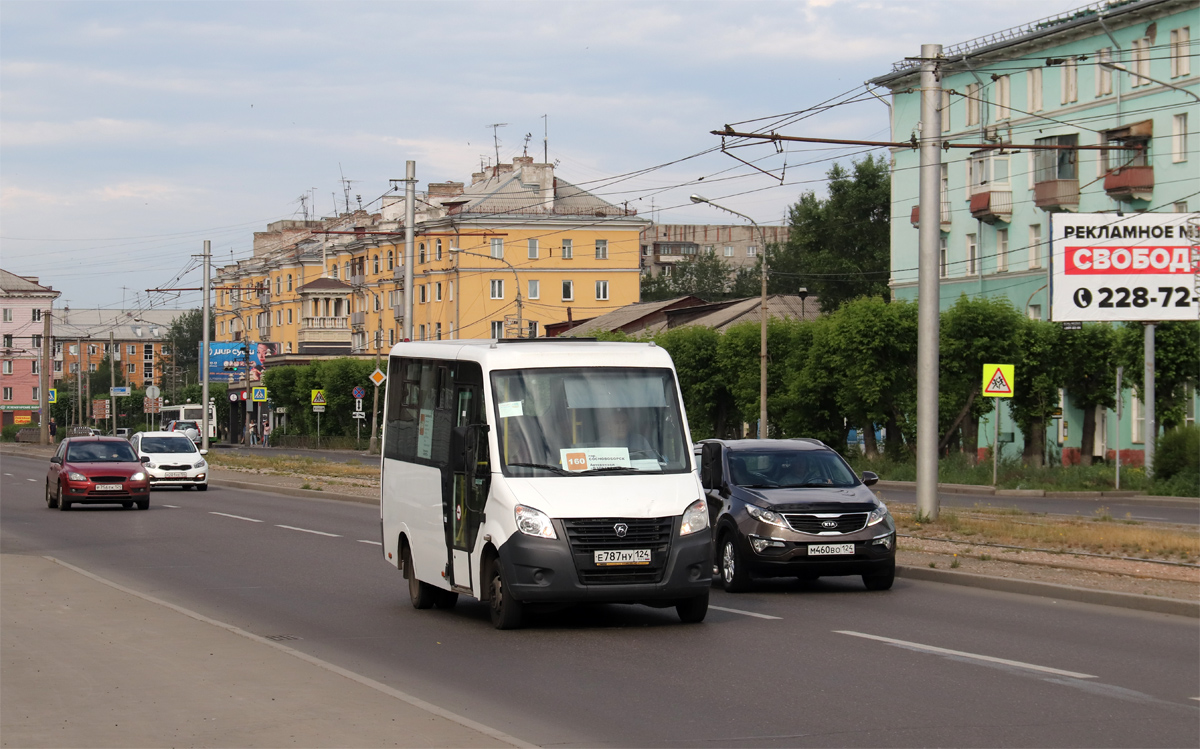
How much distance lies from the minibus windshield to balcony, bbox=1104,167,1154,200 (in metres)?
47.2

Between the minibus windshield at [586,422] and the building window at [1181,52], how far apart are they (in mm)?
47916

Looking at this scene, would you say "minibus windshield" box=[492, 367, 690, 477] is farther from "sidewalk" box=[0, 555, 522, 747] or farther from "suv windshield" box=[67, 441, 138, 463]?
"suv windshield" box=[67, 441, 138, 463]

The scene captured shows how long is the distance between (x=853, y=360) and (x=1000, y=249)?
21569 mm

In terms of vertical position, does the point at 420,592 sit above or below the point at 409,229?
below

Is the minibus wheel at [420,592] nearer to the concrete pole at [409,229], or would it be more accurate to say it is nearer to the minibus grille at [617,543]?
the minibus grille at [617,543]

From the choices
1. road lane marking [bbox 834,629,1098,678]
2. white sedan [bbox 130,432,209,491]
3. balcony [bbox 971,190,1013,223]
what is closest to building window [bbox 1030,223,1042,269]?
balcony [bbox 971,190,1013,223]

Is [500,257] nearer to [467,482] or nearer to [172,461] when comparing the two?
[172,461]

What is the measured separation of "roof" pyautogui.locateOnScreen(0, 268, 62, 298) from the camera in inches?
6093

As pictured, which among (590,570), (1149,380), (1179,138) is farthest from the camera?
(1179,138)

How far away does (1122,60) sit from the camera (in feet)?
188

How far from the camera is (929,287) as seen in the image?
74.8 feet

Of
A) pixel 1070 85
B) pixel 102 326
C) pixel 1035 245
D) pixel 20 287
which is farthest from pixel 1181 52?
pixel 102 326

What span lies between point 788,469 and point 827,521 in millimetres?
1350

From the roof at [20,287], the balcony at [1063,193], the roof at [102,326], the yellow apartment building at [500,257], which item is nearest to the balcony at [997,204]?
the balcony at [1063,193]
